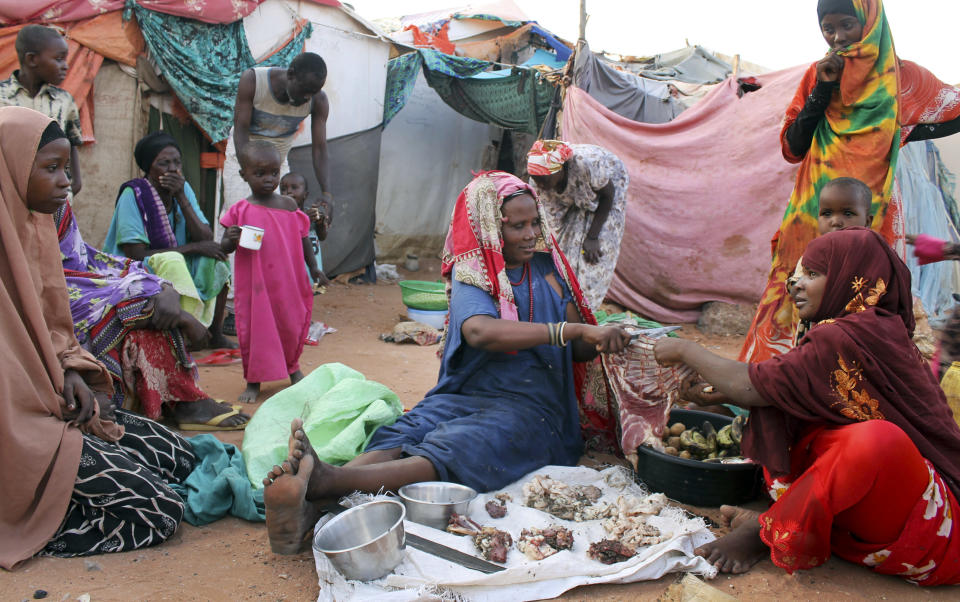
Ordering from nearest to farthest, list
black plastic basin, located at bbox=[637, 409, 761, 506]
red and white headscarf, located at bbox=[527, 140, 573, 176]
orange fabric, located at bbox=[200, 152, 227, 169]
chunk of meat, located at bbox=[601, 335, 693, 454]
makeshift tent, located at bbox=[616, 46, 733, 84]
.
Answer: black plastic basin, located at bbox=[637, 409, 761, 506]
chunk of meat, located at bbox=[601, 335, 693, 454]
red and white headscarf, located at bbox=[527, 140, 573, 176]
orange fabric, located at bbox=[200, 152, 227, 169]
makeshift tent, located at bbox=[616, 46, 733, 84]

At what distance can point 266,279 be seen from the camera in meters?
4.34

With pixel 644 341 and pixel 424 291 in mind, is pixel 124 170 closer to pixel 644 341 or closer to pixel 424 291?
pixel 424 291

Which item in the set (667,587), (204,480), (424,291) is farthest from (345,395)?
(424,291)

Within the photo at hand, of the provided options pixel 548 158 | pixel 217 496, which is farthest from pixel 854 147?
pixel 217 496

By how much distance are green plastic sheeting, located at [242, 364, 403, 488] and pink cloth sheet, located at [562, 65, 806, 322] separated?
527 centimetres

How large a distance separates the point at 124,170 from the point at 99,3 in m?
1.56

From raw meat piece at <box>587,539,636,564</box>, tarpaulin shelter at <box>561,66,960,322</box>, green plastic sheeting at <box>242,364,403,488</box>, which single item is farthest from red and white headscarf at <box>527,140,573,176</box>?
raw meat piece at <box>587,539,636,564</box>

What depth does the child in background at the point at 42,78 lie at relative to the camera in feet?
14.9

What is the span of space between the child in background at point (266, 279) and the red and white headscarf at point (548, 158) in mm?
1853

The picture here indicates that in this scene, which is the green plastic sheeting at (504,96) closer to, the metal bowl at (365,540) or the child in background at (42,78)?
the child in background at (42,78)

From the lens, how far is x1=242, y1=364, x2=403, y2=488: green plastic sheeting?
2980 millimetres

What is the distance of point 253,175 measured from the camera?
4.35m

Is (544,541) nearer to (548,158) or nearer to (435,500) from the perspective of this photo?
(435,500)

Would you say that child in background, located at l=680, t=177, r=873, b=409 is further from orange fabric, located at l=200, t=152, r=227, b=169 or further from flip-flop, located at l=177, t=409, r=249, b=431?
orange fabric, located at l=200, t=152, r=227, b=169
